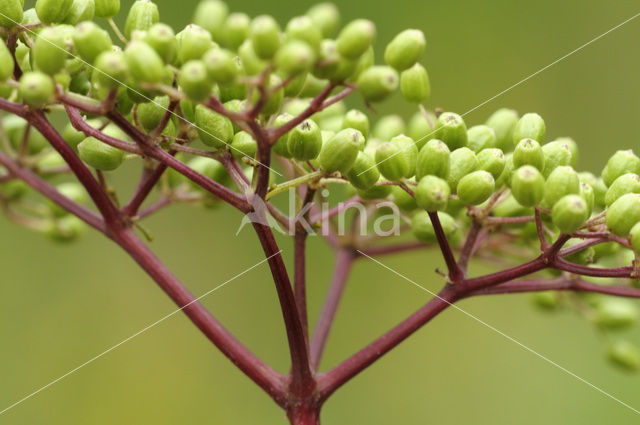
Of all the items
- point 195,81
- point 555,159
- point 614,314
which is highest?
point 195,81

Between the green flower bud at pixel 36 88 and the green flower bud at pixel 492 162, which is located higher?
the green flower bud at pixel 36 88

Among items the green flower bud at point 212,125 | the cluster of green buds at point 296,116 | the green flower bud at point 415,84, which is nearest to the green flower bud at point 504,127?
the cluster of green buds at point 296,116

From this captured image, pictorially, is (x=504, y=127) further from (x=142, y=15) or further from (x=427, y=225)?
(x=142, y=15)

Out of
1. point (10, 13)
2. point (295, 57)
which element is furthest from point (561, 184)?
point (10, 13)

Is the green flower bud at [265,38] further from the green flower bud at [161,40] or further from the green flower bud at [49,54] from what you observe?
the green flower bud at [49,54]

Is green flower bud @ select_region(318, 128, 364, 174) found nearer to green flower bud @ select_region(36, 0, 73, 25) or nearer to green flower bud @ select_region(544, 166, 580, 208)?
green flower bud @ select_region(544, 166, 580, 208)

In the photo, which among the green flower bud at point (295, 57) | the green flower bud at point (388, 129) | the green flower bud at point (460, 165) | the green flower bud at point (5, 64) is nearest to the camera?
the green flower bud at point (295, 57)

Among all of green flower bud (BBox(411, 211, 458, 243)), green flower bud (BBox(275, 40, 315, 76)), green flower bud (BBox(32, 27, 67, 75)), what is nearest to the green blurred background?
green flower bud (BBox(411, 211, 458, 243))

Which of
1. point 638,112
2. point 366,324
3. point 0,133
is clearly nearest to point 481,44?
point 638,112
